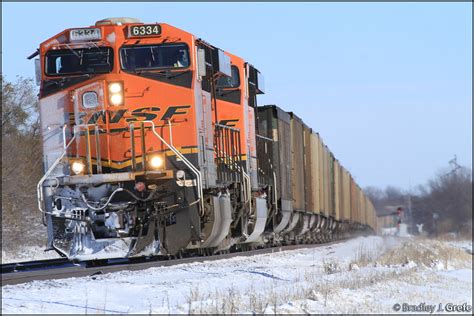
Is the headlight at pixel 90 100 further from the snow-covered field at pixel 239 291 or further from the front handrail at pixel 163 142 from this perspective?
the snow-covered field at pixel 239 291

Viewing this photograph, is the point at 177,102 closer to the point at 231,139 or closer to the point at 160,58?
the point at 160,58

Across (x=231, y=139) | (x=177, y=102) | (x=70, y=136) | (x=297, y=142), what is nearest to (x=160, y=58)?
(x=177, y=102)

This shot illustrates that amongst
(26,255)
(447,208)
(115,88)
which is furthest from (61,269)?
(447,208)

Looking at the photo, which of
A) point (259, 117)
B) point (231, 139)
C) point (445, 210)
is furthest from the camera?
point (445, 210)

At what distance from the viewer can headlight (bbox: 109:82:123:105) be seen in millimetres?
13109

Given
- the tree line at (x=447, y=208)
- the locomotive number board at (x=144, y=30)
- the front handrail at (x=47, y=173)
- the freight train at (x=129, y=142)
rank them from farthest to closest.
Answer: the tree line at (x=447, y=208) → the locomotive number board at (x=144, y=30) → the front handrail at (x=47, y=173) → the freight train at (x=129, y=142)

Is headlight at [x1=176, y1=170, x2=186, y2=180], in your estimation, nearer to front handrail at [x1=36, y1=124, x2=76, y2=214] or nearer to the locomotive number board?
front handrail at [x1=36, y1=124, x2=76, y2=214]

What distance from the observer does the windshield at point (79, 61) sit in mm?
13312

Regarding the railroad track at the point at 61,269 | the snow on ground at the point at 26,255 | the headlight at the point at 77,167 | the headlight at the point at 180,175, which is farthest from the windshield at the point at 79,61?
the snow on ground at the point at 26,255

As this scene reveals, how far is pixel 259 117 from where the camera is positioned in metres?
20.0

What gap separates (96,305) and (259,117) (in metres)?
12.3

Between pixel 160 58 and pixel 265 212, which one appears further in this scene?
pixel 265 212

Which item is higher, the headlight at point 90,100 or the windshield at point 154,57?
the windshield at point 154,57

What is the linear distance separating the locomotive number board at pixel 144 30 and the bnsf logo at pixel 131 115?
1273 mm
